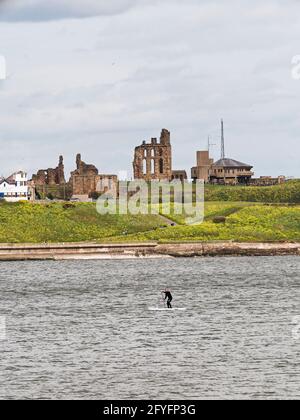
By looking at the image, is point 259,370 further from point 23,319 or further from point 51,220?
point 51,220

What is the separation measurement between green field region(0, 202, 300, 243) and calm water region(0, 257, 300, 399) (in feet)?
157

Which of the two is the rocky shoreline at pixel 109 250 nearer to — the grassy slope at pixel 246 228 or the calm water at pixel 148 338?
the grassy slope at pixel 246 228

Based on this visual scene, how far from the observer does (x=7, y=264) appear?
153875mm

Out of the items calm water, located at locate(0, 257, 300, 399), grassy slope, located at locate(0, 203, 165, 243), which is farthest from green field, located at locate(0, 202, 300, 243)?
calm water, located at locate(0, 257, 300, 399)

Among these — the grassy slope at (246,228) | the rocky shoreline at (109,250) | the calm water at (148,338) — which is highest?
the grassy slope at (246,228)

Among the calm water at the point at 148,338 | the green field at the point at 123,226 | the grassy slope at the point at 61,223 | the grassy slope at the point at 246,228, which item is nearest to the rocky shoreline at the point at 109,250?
the grassy slope at the point at 246,228

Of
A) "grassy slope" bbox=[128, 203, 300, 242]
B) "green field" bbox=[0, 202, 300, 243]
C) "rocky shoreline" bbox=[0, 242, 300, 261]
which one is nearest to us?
"rocky shoreline" bbox=[0, 242, 300, 261]

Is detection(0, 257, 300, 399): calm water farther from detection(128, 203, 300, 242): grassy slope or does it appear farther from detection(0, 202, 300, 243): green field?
detection(0, 202, 300, 243): green field

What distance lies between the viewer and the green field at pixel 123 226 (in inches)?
6845

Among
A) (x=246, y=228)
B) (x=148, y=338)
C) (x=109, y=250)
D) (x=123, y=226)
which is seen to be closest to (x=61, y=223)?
(x=123, y=226)

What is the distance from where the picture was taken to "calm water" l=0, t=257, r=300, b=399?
2351 inches

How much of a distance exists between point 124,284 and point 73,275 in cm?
1518

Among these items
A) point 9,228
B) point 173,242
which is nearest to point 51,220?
point 9,228

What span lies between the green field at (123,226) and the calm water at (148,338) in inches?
1886
